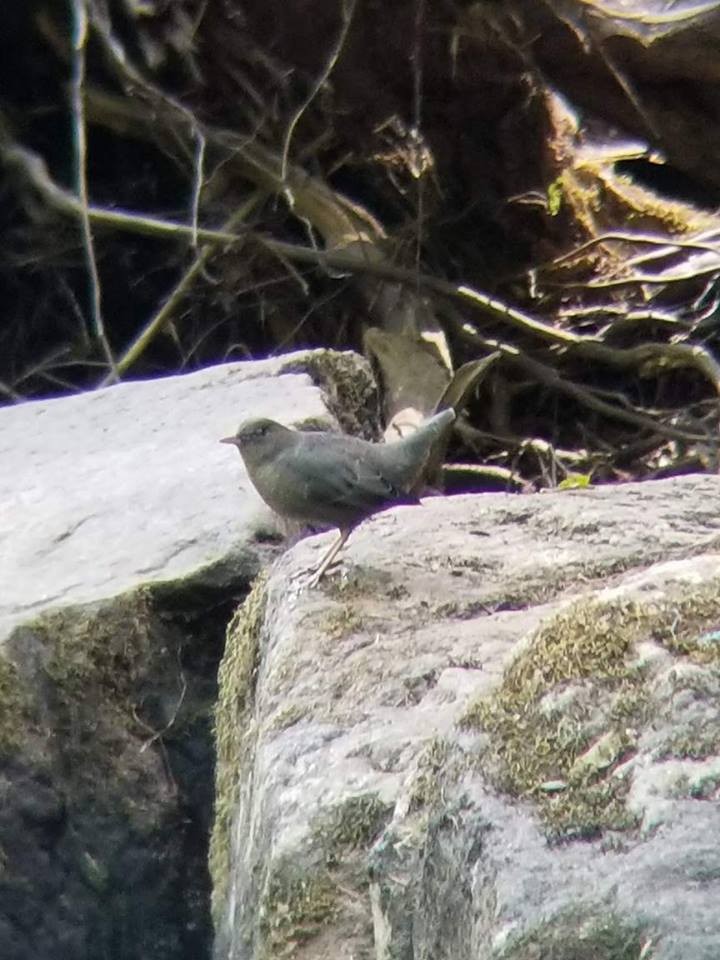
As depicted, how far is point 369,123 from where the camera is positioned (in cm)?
591

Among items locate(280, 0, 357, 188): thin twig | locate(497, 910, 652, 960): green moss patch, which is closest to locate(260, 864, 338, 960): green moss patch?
locate(497, 910, 652, 960): green moss patch

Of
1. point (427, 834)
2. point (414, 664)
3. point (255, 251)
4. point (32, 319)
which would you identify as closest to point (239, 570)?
point (414, 664)

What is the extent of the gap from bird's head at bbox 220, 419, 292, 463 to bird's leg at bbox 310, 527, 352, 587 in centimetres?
33

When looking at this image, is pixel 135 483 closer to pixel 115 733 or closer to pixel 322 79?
pixel 115 733

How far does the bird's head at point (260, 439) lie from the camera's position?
3408 mm

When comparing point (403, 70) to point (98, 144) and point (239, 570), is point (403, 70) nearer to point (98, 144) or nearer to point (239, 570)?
point (98, 144)

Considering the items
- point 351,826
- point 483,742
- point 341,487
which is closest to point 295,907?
point 351,826

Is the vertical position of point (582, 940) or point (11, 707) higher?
point (582, 940)

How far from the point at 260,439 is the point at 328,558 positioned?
2.02 ft

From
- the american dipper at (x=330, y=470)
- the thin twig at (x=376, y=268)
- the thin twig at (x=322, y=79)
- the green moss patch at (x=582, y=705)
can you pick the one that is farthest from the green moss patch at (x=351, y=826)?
the thin twig at (x=376, y=268)

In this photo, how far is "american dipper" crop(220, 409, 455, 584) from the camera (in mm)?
3236

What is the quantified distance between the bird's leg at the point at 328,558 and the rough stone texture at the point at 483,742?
32mm

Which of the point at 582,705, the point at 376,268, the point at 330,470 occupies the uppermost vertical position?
the point at 582,705

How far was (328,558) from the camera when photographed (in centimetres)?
293
